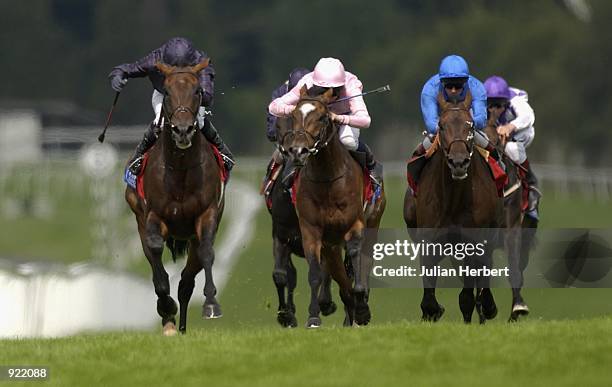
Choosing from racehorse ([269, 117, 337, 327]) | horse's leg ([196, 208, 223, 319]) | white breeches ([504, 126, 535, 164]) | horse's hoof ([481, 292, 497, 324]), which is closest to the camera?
horse's leg ([196, 208, 223, 319])

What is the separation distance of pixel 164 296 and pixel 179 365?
253 cm

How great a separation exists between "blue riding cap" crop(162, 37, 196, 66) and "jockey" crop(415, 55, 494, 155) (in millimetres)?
1847

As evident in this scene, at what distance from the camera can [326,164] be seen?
1488 centimetres

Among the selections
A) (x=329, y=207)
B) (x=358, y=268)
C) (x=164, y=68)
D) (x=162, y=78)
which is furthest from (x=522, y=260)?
(x=164, y=68)

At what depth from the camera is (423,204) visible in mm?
15312

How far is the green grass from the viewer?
11.6 meters

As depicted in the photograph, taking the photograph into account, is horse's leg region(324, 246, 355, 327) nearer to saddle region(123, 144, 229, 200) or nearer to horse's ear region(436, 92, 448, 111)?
saddle region(123, 144, 229, 200)

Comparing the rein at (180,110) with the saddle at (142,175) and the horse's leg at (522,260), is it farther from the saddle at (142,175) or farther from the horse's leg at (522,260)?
the horse's leg at (522,260)

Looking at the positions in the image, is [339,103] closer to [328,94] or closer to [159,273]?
[328,94]

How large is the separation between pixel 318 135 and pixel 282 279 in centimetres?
177

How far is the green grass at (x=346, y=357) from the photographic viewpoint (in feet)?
38.2

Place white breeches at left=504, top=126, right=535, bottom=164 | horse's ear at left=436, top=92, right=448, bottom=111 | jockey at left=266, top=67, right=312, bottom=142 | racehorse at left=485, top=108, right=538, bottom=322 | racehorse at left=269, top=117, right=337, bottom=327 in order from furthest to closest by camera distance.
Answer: white breeches at left=504, top=126, right=535, bottom=164
racehorse at left=485, top=108, right=538, bottom=322
jockey at left=266, top=67, right=312, bottom=142
racehorse at left=269, top=117, right=337, bottom=327
horse's ear at left=436, top=92, right=448, bottom=111

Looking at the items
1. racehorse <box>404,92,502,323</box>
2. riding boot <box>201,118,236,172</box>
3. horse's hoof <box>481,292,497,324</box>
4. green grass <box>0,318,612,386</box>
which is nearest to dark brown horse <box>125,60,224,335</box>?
riding boot <box>201,118,236,172</box>

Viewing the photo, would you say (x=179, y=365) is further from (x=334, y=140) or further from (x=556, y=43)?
(x=556, y=43)
